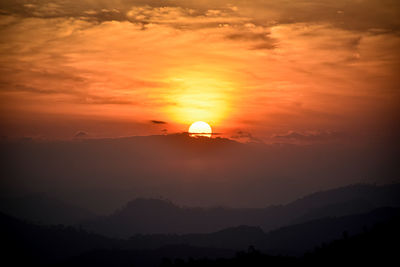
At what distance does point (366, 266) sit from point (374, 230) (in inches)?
1860

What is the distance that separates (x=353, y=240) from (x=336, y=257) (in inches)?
893

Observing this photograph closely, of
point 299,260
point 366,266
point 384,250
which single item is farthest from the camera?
point 299,260

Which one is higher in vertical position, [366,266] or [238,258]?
[238,258]

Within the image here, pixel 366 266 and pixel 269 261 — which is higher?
pixel 269 261

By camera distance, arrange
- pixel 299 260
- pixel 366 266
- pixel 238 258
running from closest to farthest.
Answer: pixel 366 266, pixel 299 260, pixel 238 258

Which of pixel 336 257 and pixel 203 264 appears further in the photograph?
pixel 203 264

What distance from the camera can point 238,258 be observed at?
18412cm

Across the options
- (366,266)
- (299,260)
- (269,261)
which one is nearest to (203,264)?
(269,261)

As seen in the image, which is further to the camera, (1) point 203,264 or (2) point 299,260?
(1) point 203,264

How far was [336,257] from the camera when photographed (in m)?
157

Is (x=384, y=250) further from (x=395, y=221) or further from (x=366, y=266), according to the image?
(x=395, y=221)

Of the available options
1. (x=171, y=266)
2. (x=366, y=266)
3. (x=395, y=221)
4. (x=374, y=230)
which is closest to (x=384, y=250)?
(x=366, y=266)

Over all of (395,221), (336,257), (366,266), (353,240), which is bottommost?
(366,266)

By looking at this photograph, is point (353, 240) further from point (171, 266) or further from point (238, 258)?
point (171, 266)
